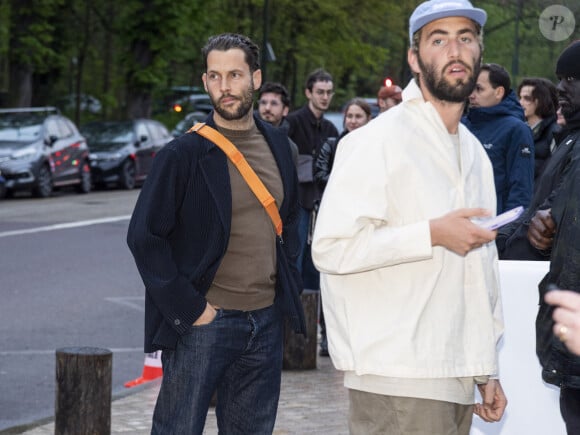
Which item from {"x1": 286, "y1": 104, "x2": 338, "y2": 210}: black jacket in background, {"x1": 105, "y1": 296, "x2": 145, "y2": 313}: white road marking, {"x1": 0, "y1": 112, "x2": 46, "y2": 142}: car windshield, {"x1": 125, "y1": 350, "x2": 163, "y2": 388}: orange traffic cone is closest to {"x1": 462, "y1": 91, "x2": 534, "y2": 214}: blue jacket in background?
{"x1": 286, "y1": 104, "x2": 338, "y2": 210}: black jacket in background

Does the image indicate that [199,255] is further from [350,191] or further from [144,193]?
[350,191]

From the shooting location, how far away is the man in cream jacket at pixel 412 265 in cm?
362

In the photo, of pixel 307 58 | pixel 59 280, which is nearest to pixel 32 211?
pixel 59 280

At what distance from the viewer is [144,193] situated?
4.66 m

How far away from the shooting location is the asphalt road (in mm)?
9166

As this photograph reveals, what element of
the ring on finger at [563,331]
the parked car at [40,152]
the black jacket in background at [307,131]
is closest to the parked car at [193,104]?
the parked car at [40,152]

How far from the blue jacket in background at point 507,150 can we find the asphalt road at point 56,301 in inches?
116

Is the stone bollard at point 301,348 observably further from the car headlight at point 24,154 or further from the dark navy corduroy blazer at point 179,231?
the car headlight at point 24,154

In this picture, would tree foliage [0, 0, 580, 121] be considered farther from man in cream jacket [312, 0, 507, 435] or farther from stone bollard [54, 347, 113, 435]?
man in cream jacket [312, 0, 507, 435]

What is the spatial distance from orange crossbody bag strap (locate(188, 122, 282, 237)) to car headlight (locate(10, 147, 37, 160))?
20.8 m

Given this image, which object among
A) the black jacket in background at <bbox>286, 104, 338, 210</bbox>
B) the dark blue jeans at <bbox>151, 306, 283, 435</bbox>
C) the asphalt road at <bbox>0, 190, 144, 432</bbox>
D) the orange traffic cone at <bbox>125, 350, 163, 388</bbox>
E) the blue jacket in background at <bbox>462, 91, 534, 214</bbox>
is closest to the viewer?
the dark blue jeans at <bbox>151, 306, 283, 435</bbox>

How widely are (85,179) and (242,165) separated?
951 inches

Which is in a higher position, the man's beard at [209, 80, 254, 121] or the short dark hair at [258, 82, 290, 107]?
the short dark hair at [258, 82, 290, 107]

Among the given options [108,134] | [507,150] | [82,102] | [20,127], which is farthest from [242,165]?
[82,102]
